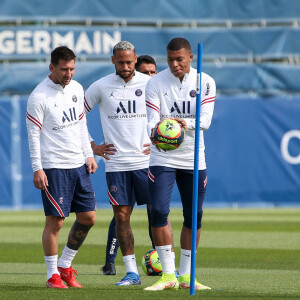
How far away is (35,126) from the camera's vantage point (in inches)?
321

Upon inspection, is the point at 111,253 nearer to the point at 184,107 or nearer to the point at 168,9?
the point at 184,107

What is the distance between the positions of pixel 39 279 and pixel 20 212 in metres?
12.2

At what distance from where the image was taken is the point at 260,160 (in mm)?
22328

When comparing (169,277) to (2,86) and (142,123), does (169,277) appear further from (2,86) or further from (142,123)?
(2,86)

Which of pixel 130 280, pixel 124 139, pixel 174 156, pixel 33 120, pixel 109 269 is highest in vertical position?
pixel 33 120

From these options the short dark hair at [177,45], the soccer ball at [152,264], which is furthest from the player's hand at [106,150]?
the short dark hair at [177,45]

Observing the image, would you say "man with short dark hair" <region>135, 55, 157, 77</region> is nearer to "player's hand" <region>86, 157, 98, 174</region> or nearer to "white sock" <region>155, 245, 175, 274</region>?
"player's hand" <region>86, 157, 98, 174</region>

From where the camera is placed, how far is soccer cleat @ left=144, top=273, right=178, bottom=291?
7.84m

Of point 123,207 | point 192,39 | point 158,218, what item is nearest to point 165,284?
point 158,218

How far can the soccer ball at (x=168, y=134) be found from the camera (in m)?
7.51

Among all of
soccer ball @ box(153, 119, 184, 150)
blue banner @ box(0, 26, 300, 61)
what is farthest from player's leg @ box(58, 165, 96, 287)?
blue banner @ box(0, 26, 300, 61)

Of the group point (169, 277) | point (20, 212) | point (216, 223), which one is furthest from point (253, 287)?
point (20, 212)

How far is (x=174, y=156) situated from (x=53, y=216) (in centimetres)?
129

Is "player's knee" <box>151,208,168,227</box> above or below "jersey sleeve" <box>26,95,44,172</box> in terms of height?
below
